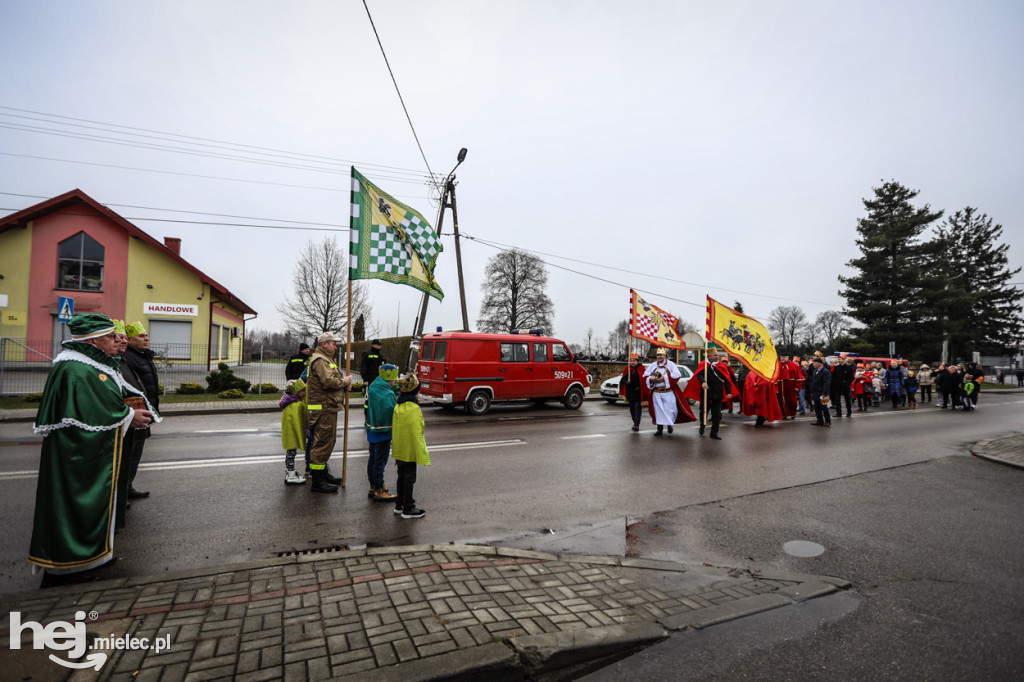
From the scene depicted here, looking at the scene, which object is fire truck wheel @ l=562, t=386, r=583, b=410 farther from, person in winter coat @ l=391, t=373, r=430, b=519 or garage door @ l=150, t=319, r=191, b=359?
garage door @ l=150, t=319, r=191, b=359

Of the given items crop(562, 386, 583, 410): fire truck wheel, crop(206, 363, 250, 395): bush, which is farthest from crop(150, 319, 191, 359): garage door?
crop(562, 386, 583, 410): fire truck wheel

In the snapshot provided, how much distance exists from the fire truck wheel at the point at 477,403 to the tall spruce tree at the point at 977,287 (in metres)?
42.1

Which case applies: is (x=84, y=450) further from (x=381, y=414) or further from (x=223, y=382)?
(x=223, y=382)

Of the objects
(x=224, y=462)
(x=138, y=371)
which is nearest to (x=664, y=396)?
(x=224, y=462)

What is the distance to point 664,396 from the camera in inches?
443

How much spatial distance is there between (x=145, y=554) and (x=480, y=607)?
9.46 feet

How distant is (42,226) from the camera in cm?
2372

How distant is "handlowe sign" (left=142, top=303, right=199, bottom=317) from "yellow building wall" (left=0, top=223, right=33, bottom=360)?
14.7 ft

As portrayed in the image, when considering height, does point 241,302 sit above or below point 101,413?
above

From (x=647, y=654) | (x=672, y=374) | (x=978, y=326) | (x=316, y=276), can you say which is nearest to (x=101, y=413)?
(x=647, y=654)

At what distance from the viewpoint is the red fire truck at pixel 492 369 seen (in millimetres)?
13656

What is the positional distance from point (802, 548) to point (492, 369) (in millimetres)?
10120

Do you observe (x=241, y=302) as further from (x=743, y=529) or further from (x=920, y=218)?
(x=920, y=218)

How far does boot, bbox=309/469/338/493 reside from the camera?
6039 mm
